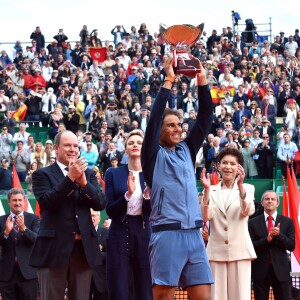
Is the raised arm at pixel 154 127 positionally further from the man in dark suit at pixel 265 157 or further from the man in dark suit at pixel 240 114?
the man in dark suit at pixel 240 114

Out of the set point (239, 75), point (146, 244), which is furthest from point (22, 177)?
point (146, 244)

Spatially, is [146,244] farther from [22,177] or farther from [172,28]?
[22,177]

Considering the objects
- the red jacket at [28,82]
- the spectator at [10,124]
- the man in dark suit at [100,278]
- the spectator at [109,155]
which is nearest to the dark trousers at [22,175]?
the spectator at [109,155]

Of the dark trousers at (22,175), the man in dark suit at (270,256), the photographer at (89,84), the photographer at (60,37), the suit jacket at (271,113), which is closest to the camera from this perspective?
the man in dark suit at (270,256)

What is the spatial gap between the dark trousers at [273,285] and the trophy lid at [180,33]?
15.8ft

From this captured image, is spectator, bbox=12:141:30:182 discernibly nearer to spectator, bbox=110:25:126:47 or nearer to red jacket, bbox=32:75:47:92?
red jacket, bbox=32:75:47:92

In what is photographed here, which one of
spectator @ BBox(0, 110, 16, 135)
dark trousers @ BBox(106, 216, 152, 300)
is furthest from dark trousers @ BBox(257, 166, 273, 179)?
dark trousers @ BBox(106, 216, 152, 300)

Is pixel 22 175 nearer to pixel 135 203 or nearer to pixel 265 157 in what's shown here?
pixel 265 157

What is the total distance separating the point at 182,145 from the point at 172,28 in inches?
36.5

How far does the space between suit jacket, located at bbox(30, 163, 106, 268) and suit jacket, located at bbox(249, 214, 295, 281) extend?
3796mm

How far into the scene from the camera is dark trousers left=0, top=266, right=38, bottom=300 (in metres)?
11.4

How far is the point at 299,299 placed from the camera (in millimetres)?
13227

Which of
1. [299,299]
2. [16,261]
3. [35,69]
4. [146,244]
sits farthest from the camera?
[35,69]

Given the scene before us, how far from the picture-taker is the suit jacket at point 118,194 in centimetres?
870
